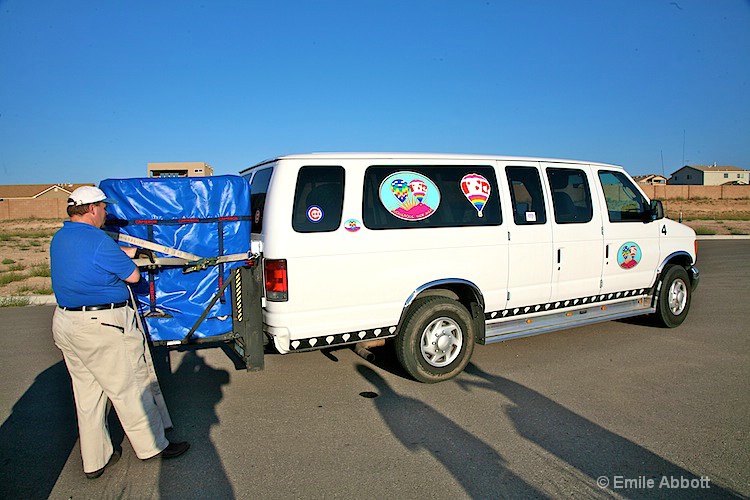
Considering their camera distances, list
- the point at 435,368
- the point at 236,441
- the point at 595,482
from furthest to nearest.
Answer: the point at 435,368 → the point at 236,441 → the point at 595,482

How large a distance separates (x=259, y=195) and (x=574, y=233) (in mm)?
3592

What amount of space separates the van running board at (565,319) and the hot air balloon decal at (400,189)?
5.58 feet

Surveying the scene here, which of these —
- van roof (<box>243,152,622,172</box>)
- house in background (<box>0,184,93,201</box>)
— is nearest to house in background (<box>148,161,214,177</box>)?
van roof (<box>243,152,622,172</box>)

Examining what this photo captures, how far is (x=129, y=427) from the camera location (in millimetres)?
3584

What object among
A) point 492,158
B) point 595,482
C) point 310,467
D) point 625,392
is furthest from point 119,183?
point 625,392

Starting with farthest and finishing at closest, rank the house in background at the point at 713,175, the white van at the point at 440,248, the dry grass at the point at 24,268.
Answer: the house in background at the point at 713,175 < the dry grass at the point at 24,268 < the white van at the point at 440,248

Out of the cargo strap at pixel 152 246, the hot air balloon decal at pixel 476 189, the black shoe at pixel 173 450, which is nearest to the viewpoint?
the black shoe at pixel 173 450

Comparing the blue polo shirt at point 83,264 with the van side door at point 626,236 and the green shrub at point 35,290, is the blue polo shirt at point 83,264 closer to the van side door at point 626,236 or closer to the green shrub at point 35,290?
the van side door at point 626,236

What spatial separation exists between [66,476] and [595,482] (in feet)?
11.6

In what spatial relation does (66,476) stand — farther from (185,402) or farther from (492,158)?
(492,158)

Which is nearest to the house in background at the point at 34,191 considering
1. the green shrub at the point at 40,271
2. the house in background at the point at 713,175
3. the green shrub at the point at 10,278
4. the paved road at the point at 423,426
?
the green shrub at the point at 40,271

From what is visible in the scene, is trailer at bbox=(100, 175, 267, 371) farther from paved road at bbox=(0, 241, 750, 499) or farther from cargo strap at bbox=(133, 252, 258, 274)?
paved road at bbox=(0, 241, 750, 499)

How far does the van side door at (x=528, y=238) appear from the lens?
5.58 meters

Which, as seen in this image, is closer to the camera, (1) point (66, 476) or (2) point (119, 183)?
(1) point (66, 476)
